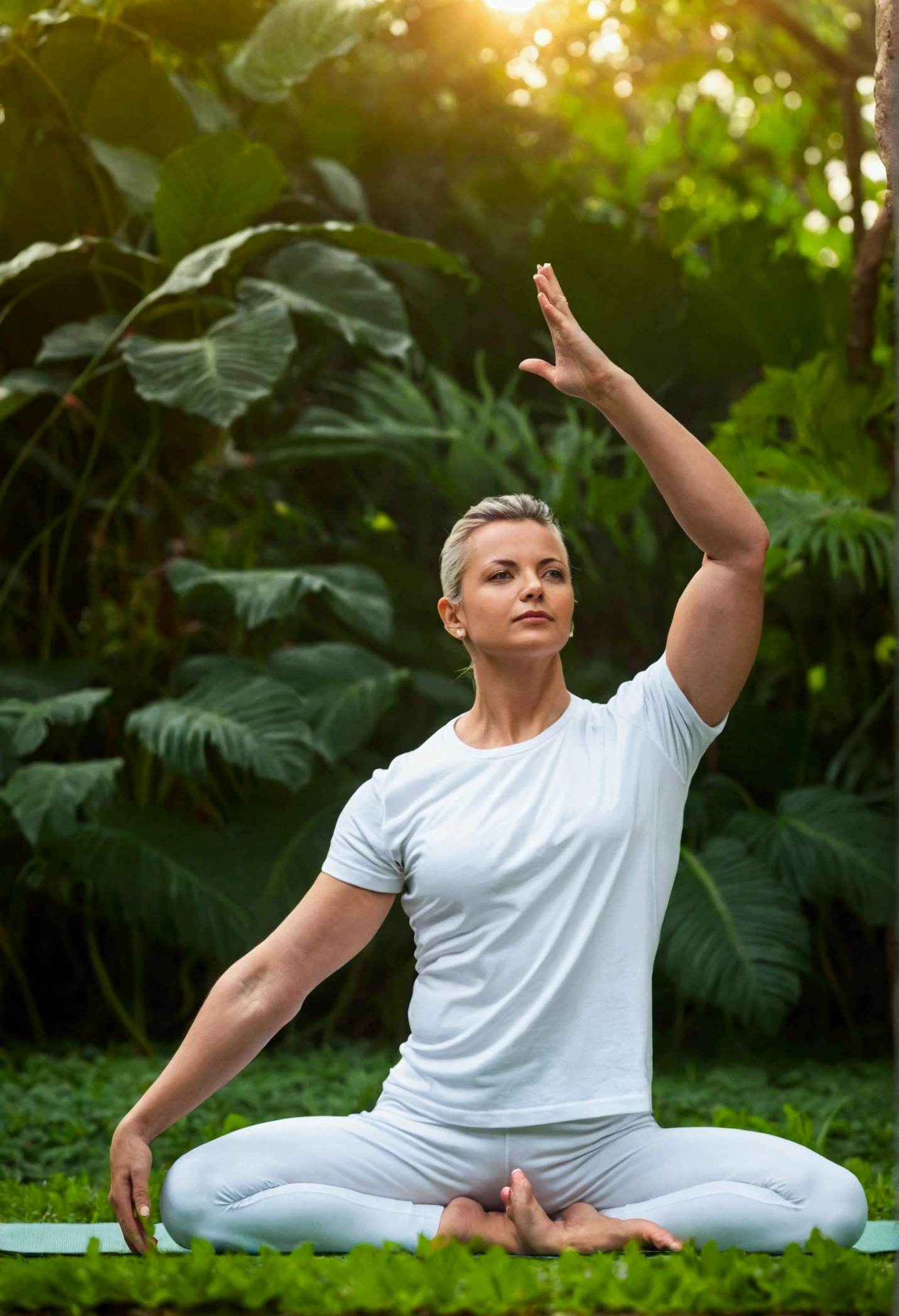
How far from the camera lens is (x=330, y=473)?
16.5 feet

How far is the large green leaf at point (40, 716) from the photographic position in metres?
3.59

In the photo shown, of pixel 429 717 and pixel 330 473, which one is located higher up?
pixel 330 473

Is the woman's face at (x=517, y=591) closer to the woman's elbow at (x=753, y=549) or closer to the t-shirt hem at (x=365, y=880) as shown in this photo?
the woman's elbow at (x=753, y=549)

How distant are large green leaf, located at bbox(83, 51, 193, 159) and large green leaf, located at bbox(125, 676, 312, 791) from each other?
5.89 feet

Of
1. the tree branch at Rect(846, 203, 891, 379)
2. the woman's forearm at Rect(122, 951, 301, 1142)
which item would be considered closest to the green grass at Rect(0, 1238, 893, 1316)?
the woman's forearm at Rect(122, 951, 301, 1142)

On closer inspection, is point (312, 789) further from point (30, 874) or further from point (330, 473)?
point (330, 473)

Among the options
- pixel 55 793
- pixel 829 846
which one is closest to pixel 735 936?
pixel 829 846

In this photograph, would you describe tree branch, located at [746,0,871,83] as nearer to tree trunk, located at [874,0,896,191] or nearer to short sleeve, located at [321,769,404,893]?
tree trunk, located at [874,0,896,191]

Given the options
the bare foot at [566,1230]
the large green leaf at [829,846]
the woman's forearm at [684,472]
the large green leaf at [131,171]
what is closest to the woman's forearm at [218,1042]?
the bare foot at [566,1230]

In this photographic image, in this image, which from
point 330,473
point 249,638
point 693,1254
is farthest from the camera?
point 330,473

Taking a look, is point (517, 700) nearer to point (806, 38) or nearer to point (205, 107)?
point (806, 38)

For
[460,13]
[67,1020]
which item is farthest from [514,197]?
[67,1020]

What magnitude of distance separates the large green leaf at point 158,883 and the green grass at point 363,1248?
413 mm

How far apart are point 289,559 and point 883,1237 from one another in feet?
10.2
